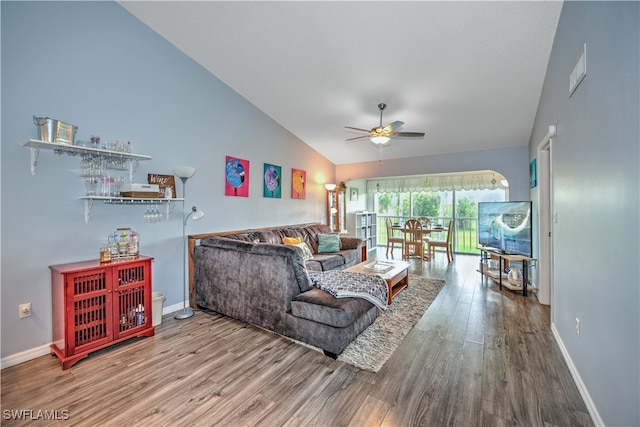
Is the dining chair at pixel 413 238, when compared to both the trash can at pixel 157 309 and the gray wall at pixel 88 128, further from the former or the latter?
the trash can at pixel 157 309

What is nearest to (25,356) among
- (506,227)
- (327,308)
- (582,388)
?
(327,308)

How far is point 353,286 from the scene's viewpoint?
2646mm

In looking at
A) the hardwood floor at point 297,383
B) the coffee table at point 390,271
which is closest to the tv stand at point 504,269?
the hardwood floor at point 297,383

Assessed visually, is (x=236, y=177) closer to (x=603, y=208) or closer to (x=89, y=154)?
(x=89, y=154)

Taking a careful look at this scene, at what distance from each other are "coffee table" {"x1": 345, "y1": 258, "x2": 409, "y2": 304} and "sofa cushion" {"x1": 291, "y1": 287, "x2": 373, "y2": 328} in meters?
0.92

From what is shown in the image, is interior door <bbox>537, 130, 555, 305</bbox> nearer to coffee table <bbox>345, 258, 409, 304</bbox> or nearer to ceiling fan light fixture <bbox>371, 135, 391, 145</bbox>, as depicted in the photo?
coffee table <bbox>345, 258, 409, 304</bbox>

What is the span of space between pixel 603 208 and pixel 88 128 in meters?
4.10

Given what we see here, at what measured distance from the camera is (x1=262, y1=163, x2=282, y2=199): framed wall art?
482 cm

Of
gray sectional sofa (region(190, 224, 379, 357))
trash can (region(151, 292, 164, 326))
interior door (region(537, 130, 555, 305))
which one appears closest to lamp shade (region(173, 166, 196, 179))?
gray sectional sofa (region(190, 224, 379, 357))

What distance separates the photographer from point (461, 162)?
5531mm

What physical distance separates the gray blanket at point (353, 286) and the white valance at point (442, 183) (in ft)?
15.4

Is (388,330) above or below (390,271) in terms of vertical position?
below

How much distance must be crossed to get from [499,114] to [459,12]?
2149 mm

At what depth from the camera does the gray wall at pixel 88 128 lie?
229cm
